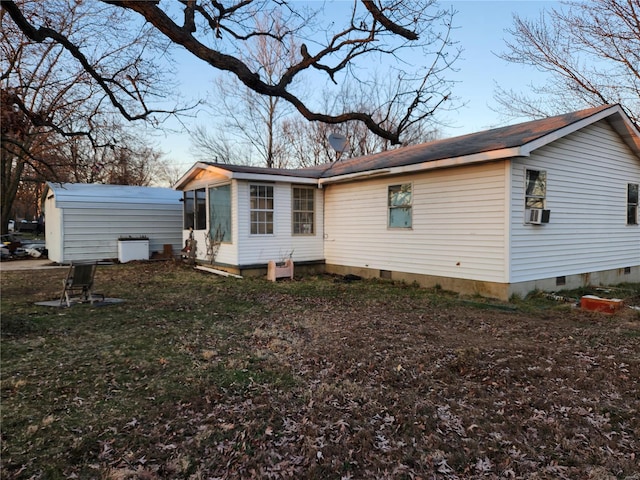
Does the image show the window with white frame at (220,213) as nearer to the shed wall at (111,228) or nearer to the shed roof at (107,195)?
the shed wall at (111,228)

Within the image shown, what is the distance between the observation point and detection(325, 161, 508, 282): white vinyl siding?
8.15 m

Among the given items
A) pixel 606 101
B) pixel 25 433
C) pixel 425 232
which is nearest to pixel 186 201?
pixel 425 232

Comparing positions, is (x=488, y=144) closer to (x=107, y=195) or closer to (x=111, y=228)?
(x=111, y=228)

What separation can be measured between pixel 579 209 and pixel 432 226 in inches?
140

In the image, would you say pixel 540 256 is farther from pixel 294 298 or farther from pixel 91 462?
pixel 91 462

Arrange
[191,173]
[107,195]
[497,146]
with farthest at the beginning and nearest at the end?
[107,195] < [191,173] < [497,146]

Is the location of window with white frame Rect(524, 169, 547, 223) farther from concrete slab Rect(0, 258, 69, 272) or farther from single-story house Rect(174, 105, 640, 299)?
concrete slab Rect(0, 258, 69, 272)

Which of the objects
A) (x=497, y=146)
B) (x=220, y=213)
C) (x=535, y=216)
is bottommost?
(x=535, y=216)

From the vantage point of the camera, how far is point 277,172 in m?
A: 11.6

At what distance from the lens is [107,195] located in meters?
15.3

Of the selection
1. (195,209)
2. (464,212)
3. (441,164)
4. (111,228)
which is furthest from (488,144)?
(111,228)

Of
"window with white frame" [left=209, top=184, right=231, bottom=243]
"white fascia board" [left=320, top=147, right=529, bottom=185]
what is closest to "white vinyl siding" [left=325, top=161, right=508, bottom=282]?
"white fascia board" [left=320, top=147, right=529, bottom=185]

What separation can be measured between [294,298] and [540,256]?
17.6 feet

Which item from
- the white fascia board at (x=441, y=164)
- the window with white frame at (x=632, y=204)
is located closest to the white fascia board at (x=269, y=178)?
the white fascia board at (x=441, y=164)
